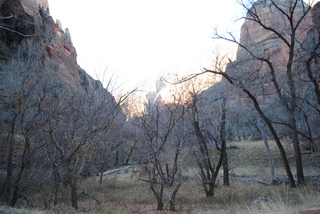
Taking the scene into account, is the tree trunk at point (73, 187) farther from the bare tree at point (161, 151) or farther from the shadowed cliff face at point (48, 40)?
the shadowed cliff face at point (48, 40)

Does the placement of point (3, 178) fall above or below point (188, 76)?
below

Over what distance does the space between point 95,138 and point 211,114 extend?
645 cm

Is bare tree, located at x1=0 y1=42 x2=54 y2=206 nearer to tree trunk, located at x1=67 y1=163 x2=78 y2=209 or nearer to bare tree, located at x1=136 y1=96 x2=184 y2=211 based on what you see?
tree trunk, located at x1=67 y1=163 x2=78 y2=209

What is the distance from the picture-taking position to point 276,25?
10227 mm

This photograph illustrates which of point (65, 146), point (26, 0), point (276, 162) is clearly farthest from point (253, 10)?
point (26, 0)

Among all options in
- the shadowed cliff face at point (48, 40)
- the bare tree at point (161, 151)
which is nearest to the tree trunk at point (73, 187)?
the bare tree at point (161, 151)

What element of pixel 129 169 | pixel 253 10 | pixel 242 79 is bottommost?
pixel 129 169

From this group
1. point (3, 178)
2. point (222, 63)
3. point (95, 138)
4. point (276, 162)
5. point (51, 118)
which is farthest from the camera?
point (276, 162)

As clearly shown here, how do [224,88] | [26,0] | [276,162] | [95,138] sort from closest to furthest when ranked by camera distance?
[95,138]
[224,88]
[276,162]
[26,0]

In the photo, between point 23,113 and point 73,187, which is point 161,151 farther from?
point 23,113

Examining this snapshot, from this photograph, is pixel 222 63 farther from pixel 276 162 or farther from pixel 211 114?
pixel 276 162

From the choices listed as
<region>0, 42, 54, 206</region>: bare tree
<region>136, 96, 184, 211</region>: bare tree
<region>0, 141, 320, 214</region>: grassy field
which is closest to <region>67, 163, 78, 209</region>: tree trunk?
<region>0, 141, 320, 214</region>: grassy field

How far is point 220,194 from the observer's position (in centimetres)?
1148

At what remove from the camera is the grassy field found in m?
7.16
